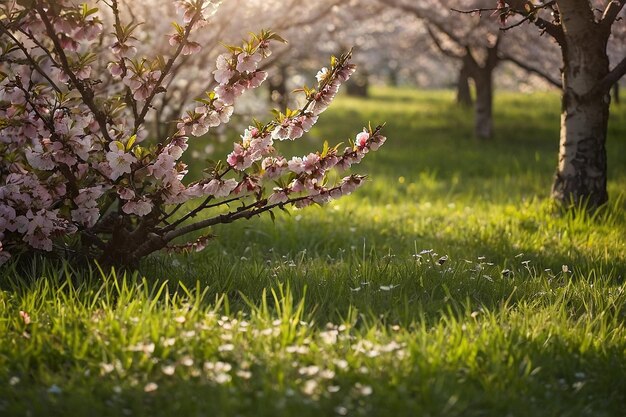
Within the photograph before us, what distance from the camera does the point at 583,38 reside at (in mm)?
6328

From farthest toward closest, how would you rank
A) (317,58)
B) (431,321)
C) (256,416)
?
(317,58), (431,321), (256,416)

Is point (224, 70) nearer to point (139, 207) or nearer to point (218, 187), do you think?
point (218, 187)

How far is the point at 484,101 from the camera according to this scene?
14547 millimetres

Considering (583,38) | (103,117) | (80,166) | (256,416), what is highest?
(583,38)

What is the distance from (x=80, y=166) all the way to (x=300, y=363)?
1865 millimetres

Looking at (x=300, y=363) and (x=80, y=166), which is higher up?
(x=80, y=166)

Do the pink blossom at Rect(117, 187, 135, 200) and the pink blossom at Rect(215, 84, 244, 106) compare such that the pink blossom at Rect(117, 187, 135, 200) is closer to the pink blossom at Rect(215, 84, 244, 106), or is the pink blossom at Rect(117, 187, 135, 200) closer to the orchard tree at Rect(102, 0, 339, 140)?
the pink blossom at Rect(215, 84, 244, 106)

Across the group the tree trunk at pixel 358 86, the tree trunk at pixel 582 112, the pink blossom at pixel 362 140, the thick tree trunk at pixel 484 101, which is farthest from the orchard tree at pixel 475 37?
the tree trunk at pixel 358 86

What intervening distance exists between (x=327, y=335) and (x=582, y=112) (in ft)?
13.8

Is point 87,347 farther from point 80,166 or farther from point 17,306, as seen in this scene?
point 80,166

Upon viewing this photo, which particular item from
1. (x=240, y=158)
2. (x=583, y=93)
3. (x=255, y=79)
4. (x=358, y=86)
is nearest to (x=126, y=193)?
(x=240, y=158)

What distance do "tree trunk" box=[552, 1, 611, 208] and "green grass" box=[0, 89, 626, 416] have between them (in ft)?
2.57

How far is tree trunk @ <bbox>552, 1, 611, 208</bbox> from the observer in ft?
20.7

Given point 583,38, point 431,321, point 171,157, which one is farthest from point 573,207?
point 171,157
